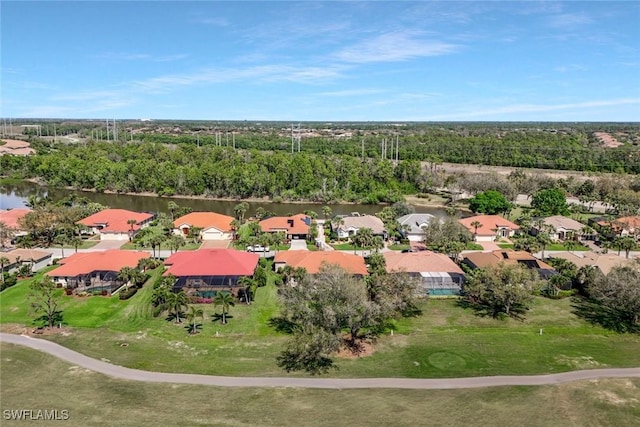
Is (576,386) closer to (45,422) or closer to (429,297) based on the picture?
(429,297)

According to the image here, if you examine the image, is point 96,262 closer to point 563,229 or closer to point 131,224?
point 131,224

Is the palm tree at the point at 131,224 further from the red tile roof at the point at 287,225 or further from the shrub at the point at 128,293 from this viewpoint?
the shrub at the point at 128,293

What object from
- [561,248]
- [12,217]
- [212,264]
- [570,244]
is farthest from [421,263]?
[12,217]

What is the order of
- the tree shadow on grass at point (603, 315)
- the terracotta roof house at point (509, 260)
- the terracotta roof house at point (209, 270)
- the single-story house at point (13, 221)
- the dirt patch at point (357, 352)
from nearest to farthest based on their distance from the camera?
the dirt patch at point (357, 352), the tree shadow on grass at point (603, 315), the terracotta roof house at point (209, 270), the terracotta roof house at point (509, 260), the single-story house at point (13, 221)

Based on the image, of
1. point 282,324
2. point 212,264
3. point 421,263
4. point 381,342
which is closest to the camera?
point 381,342

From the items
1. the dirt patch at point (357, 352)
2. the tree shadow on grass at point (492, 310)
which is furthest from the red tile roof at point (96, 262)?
the tree shadow on grass at point (492, 310)

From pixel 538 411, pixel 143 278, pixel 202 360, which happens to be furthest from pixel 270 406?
pixel 143 278

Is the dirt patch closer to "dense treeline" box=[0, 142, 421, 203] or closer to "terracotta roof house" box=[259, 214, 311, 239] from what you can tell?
"terracotta roof house" box=[259, 214, 311, 239]
